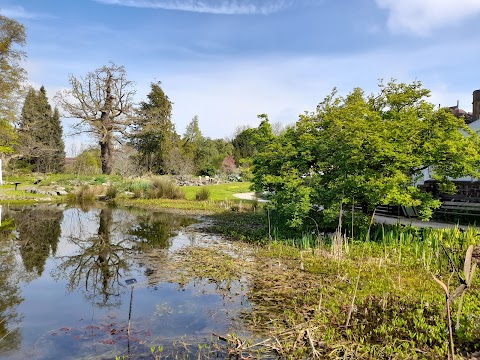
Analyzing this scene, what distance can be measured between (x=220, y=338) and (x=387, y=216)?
1270 centimetres

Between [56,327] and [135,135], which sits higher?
[135,135]

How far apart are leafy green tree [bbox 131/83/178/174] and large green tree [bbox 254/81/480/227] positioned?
93.1ft

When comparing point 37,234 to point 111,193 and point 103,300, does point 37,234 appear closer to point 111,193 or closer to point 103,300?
point 103,300

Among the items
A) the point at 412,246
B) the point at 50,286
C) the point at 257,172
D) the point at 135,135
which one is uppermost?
the point at 135,135

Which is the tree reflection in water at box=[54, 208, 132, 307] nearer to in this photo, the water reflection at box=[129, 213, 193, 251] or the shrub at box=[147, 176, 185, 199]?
the water reflection at box=[129, 213, 193, 251]

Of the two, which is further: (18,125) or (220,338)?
(18,125)

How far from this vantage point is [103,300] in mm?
6746

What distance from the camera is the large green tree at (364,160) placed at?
32.0 feet

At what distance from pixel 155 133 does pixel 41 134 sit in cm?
1211

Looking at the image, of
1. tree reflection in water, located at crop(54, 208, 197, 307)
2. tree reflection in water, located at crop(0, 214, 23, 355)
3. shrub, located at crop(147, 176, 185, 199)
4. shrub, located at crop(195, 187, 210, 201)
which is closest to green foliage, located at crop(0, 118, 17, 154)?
shrub, located at crop(147, 176, 185, 199)

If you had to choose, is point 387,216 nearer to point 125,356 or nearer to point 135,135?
point 125,356

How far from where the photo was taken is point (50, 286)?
7547mm

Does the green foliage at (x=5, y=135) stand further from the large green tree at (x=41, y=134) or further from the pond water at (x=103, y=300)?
the pond water at (x=103, y=300)

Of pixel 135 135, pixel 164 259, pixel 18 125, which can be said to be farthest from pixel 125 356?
pixel 18 125
